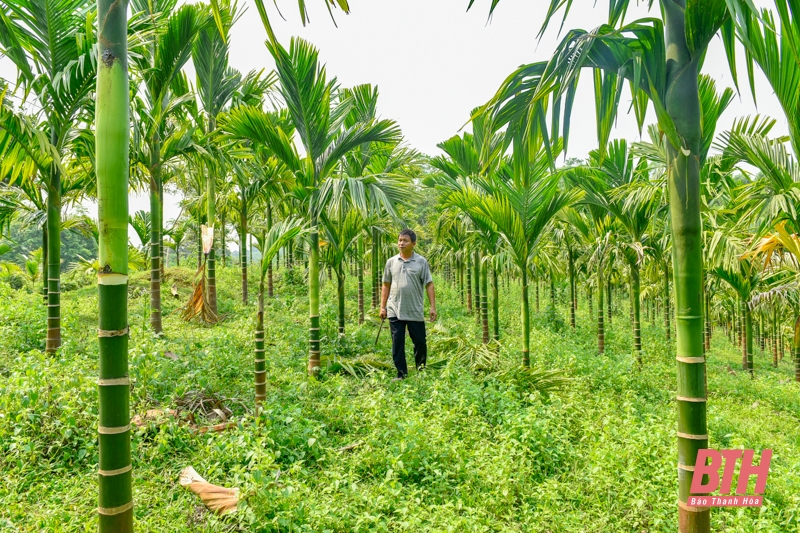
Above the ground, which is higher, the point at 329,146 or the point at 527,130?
the point at 329,146

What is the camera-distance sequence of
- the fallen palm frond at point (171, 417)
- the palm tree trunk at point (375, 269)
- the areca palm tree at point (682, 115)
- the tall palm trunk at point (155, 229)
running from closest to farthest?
the areca palm tree at point (682, 115) → the fallen palm frond at point (171, 417) → the tall palm trunk at point (155, 229) → the palm tree trunk at point (375, 269)

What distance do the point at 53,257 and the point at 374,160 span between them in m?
5.04

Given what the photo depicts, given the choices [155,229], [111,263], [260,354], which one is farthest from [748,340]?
[111,263]

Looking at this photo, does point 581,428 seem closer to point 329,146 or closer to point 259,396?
point 259,396

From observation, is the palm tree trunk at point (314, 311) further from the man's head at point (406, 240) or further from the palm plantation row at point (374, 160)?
the man's head at point (406, 240)

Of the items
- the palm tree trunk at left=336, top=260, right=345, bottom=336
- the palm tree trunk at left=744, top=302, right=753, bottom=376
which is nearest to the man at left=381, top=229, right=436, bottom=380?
the palm tree trunk at left=336, top=260, right=345, bottom=336

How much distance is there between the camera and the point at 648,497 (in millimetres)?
3258

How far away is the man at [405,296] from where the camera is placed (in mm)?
5648

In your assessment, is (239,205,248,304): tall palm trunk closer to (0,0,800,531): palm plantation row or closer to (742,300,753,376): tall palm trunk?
(0,0,800,531): palm plantation row

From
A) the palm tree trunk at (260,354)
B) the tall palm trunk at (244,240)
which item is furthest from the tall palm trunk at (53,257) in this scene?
the tall palm trunk at (244,240)

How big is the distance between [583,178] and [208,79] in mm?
6051

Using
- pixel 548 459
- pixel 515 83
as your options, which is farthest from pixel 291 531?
pixel 515 83

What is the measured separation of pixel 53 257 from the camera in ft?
17.4

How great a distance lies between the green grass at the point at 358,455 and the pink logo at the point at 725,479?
11cm
